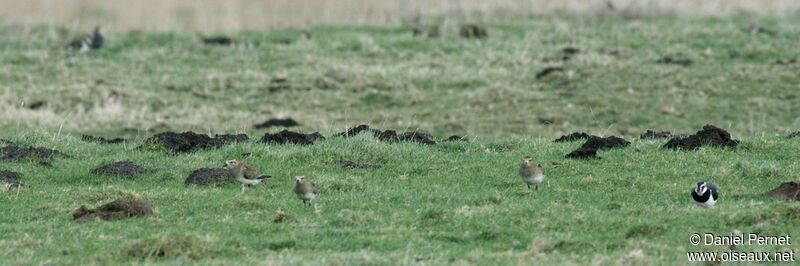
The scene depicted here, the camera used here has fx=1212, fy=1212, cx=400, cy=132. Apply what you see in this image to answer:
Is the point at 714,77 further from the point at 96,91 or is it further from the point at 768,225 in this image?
the point at 768,225

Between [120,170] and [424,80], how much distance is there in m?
22.0

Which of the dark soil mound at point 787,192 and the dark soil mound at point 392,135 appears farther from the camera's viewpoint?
the dark soil mound at point 392,135

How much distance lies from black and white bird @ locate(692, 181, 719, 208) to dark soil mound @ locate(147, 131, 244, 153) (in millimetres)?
9207

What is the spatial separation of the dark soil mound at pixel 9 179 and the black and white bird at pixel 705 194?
10.2 meters

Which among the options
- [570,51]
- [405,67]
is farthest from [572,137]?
[570,51]

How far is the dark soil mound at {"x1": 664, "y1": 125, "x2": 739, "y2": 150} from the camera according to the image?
20.9m

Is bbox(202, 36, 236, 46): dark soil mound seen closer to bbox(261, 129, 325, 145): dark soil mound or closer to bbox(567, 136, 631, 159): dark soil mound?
bbox(261, 129, 325, 145): dark soil mound

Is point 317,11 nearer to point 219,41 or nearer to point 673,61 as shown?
point 219,41

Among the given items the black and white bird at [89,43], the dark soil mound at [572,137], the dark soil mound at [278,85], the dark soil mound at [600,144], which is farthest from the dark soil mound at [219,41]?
the dark soil mound at [600,144]

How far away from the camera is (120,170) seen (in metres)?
19.8

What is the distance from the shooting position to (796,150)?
20781 millimetres

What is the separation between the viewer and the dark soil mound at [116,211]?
16266 mm

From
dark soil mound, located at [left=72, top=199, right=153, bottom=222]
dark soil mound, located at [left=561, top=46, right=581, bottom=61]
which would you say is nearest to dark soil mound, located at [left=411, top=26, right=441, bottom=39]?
dark soil mound, located at [left=561, top=46, right=581, bottom=61]

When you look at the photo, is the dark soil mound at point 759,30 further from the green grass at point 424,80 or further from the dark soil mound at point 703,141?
the dark soil mound at point 703,141
